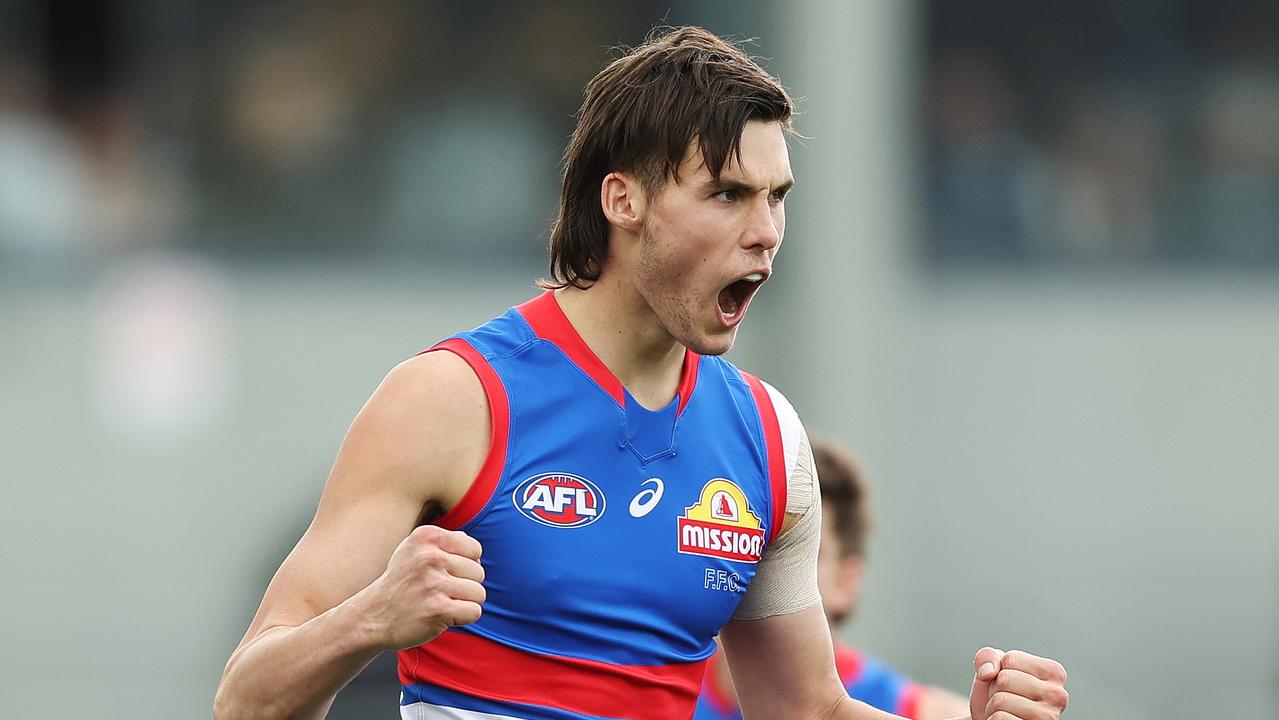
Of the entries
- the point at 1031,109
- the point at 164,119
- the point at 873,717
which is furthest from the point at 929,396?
the point at 873,717

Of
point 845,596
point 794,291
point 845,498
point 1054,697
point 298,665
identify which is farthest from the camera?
point 794,291

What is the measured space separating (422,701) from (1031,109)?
476 inches

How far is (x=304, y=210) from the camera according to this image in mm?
13984

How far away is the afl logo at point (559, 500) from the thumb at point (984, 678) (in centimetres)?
82

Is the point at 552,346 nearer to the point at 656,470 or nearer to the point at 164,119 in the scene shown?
the point at 656,470

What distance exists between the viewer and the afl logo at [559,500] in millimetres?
3488

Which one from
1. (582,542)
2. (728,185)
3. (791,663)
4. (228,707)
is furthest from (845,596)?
(228,707)

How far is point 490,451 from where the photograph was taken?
346cm

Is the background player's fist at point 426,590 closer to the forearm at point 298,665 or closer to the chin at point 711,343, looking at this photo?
the forearm at point 298,665

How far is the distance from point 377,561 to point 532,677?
425 mm

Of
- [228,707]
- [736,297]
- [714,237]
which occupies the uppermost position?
[714,237]

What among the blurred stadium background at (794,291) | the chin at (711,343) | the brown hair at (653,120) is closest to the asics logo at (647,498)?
the chin at (711,343)

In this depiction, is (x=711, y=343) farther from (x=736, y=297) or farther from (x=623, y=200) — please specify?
(x=623, y=200)

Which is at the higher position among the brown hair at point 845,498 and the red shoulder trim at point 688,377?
the red shoulder trim at point 688,377
